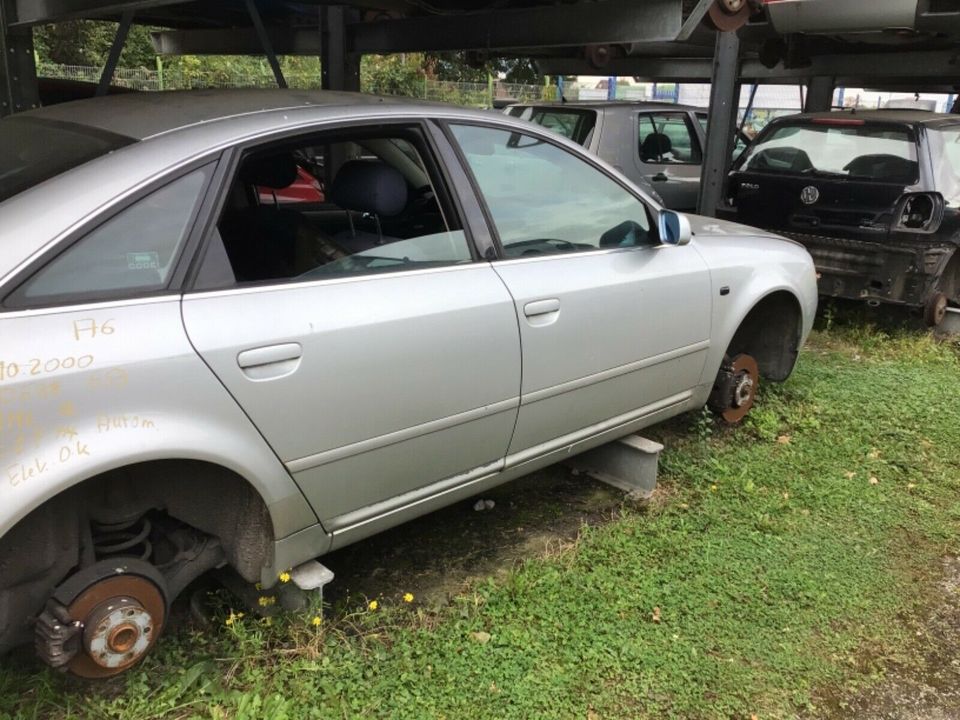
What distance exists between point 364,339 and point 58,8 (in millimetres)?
3066

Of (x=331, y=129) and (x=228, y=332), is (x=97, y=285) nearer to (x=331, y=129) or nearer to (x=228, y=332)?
(x=228, y=332)

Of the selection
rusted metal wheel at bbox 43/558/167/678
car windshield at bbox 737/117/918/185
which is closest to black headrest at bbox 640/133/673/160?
car windshield at bbox 737/117/918/185

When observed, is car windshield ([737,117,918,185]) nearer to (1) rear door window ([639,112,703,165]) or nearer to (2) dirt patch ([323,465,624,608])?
(1) rear door window ([639,112,703,165])

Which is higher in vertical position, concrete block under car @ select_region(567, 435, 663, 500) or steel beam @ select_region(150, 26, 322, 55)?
steel beam @ select_region(150, 26, 322, 55)

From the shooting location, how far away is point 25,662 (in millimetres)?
2504

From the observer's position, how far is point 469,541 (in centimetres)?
351

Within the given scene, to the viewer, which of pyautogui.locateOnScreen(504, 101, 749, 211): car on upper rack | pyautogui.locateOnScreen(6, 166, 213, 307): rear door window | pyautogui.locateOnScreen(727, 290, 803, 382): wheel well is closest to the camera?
pyautogui.locateOnScreen(6, 166, 213, 307): rear door window

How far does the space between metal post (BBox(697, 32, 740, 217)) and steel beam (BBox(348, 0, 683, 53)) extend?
218 cm

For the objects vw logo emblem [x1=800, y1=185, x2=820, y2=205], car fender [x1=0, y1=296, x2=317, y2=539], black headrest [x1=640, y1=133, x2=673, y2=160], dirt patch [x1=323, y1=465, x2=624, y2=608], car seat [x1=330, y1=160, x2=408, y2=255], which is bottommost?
dirt patch [x1=323, y1=465, x2=624, y2=608]

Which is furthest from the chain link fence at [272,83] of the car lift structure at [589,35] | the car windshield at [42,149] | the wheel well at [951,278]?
the car windshield at [42,149]

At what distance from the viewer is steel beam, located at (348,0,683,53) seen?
3875mm

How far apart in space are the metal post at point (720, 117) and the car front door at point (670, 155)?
1535 millimetres

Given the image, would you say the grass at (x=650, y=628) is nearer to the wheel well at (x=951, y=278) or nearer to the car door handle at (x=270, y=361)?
the car door handle at (x=270, y=361)

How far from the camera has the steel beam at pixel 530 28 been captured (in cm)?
388
